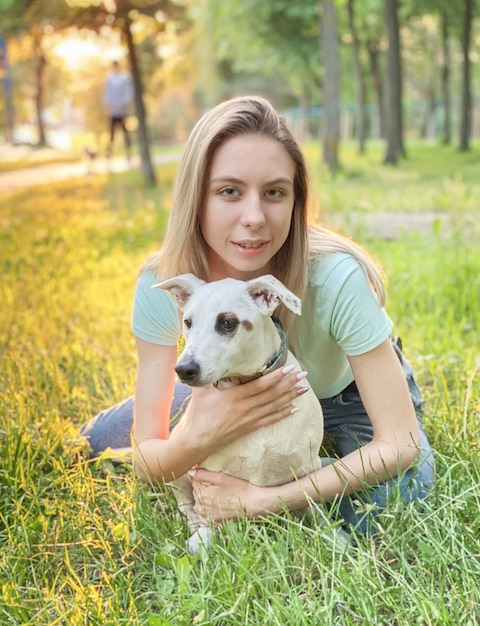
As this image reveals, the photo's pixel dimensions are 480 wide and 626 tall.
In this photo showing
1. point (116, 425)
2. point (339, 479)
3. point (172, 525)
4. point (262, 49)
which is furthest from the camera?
point (262, 49)

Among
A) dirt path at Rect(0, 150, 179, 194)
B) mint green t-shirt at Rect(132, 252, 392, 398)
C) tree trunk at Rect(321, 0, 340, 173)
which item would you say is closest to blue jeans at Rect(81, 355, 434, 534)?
mint green t-shirt at Rect(132, 252, 392, 398)

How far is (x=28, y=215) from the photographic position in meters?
9.60

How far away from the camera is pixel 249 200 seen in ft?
7.10

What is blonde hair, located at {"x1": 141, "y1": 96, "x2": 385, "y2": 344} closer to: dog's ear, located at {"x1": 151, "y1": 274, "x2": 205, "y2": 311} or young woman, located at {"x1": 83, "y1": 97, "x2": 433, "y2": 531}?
young woman, located at {"x1": 83, "y1": 97, "x2": 433, "y2": 531}

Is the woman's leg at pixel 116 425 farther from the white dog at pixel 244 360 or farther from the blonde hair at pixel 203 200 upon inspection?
the blonde hair at pixel 203 200

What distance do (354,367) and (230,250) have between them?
58 centimetres

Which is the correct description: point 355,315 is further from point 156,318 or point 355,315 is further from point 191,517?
point 191,517

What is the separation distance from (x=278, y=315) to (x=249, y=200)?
43 centimetres

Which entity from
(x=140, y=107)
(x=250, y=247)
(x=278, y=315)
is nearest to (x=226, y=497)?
(x=278, y=315)

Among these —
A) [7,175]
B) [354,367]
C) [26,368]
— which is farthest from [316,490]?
[7,175]

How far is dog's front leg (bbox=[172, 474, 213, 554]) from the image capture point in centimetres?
218

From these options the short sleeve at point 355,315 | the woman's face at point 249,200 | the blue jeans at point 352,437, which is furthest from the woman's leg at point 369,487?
the woman's face at point 249,200

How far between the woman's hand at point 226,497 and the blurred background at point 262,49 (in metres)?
1.47

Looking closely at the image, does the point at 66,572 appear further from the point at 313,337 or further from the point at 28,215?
the point at 28,215
